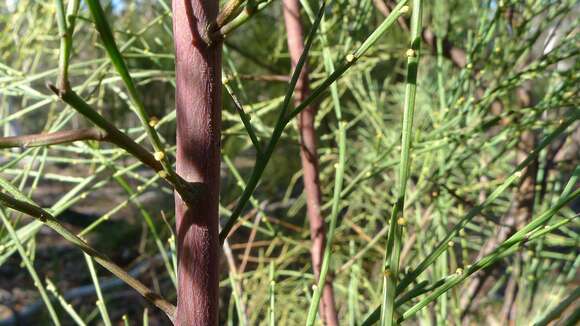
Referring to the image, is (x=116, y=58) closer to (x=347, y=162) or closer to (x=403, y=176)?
(x=403, y=176)

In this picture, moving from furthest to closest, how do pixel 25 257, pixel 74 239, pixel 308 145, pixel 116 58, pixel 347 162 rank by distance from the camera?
pixel 347 162
pixel 308 145
pixel 25 257
pixel 74 239
pixel 116 58

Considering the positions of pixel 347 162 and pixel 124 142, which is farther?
pixel 347 162

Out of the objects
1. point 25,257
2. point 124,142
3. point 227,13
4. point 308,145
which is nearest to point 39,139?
point 124,142

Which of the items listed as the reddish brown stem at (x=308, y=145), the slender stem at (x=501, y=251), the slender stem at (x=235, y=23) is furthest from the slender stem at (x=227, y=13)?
the reddish brown stem at (x=308, y=145)

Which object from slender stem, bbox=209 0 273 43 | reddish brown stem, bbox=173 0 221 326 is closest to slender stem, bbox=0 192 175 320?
reddish brown stem, bbox=173 0 221 326

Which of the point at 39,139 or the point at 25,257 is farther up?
the point at 39,139

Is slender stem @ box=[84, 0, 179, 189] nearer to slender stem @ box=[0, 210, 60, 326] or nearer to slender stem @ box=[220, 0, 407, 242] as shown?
slender stem @ box=[220, 0, 407, 242]
